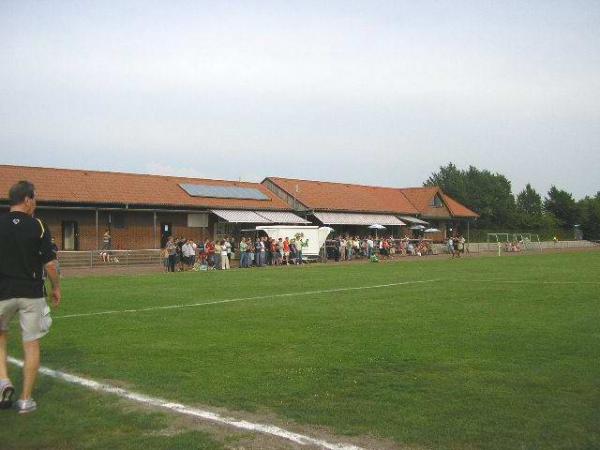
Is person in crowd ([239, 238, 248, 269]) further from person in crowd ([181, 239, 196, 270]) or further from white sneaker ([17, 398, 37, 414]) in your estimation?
white sneaker ([17, 398, 37, 414])

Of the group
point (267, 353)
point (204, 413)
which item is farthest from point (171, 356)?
point (204, 413)

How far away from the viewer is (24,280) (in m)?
5.91

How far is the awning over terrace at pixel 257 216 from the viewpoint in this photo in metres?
43.1

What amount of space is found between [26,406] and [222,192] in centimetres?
4134

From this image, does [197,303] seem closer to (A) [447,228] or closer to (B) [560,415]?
(B) [560,415]

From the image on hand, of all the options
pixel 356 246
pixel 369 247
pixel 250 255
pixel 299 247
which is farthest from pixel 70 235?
pixel 369 247

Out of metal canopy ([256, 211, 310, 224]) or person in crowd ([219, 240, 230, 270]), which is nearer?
person in crowd ([219, 240, 230, 270])

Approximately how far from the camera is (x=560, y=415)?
5.31 m

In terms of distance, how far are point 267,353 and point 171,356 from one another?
1.18 meters

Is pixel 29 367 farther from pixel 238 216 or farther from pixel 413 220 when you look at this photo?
pixel 413 220

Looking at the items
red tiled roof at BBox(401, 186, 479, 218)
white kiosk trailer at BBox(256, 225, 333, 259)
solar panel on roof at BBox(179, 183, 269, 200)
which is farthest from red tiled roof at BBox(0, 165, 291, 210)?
red tiled roof at BBox(401, 186, 479, 218)

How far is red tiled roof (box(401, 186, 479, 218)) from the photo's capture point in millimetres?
62281

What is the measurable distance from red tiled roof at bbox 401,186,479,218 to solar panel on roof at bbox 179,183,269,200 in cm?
1864

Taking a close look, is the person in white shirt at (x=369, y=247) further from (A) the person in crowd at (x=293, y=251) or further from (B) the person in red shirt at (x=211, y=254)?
→ (B) the person in red shirt at (x=211, y=254)
